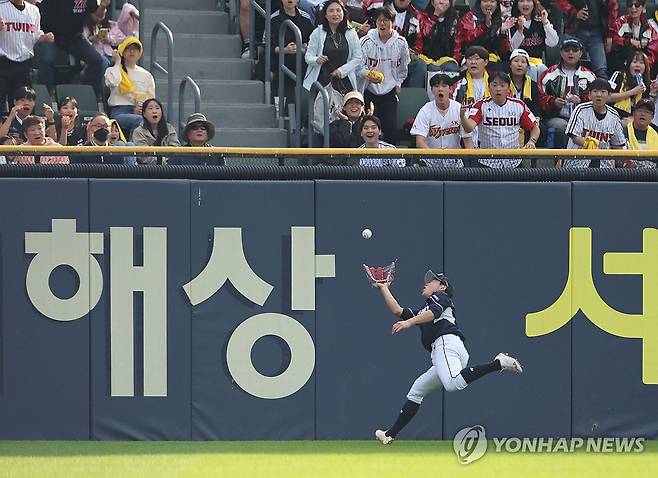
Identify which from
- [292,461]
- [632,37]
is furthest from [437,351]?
[632,37]

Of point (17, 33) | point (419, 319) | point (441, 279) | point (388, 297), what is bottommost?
point (419, 319)

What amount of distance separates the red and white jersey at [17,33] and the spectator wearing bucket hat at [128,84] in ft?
2.51

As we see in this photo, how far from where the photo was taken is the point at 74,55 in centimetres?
1219

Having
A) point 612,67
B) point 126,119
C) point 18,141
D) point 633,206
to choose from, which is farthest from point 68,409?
point 612,67

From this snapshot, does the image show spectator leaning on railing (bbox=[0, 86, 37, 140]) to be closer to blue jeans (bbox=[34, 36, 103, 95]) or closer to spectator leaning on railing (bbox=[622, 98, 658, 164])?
blue jeans (bbox=[34, 36, 103, 95])

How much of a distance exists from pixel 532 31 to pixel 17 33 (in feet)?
17.1

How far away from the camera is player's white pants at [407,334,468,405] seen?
9.08m

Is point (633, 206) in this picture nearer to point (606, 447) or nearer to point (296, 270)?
point (606, 447)

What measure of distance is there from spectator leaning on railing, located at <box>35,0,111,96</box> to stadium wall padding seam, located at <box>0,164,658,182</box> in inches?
121

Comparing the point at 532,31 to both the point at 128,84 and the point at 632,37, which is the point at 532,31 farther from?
the point at 128,84

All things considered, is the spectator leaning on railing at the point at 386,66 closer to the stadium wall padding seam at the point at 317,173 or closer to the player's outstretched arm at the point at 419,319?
the stadium wall padding seam at the point at 317,173

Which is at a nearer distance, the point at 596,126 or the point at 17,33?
the point at 596,126

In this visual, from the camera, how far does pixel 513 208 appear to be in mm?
9227

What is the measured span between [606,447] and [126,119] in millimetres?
4960
